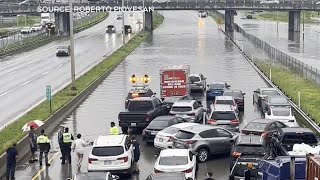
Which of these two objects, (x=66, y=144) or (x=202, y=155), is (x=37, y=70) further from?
(x=202, y=155)

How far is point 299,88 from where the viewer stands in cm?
4791

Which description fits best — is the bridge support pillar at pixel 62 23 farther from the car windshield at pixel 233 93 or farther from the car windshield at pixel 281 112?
the car windshield at pixel 281 112

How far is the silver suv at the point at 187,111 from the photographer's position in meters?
34.4

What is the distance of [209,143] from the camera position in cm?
2669

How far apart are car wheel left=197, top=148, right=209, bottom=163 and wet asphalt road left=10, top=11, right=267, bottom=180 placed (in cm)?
23

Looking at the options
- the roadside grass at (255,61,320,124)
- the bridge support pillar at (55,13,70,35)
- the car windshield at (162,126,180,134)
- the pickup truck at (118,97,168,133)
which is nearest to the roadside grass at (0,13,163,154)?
the pickup truck at (118,97,168,133)

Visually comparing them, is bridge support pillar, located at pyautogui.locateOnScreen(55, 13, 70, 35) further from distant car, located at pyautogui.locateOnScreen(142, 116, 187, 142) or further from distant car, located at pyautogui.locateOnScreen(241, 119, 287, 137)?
distant car, located at pyautogui.locateOnScreen(241, 119, 287, 137)

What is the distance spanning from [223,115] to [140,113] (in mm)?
4155

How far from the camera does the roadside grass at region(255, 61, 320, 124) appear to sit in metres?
39.0

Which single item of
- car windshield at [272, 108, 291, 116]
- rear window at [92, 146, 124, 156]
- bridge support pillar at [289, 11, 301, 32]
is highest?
bridge support pillar at [289, 11, 301, 32]

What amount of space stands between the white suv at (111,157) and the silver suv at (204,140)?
3.28 m

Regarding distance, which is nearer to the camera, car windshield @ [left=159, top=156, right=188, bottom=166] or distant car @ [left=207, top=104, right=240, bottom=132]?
car windshield @ [left=159, top=156, right=188, bottom=166]

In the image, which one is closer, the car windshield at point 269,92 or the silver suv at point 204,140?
the silver suv at point 204,140

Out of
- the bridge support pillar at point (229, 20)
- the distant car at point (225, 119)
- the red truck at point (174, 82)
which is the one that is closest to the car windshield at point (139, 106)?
the distant car at point (225, 119)
